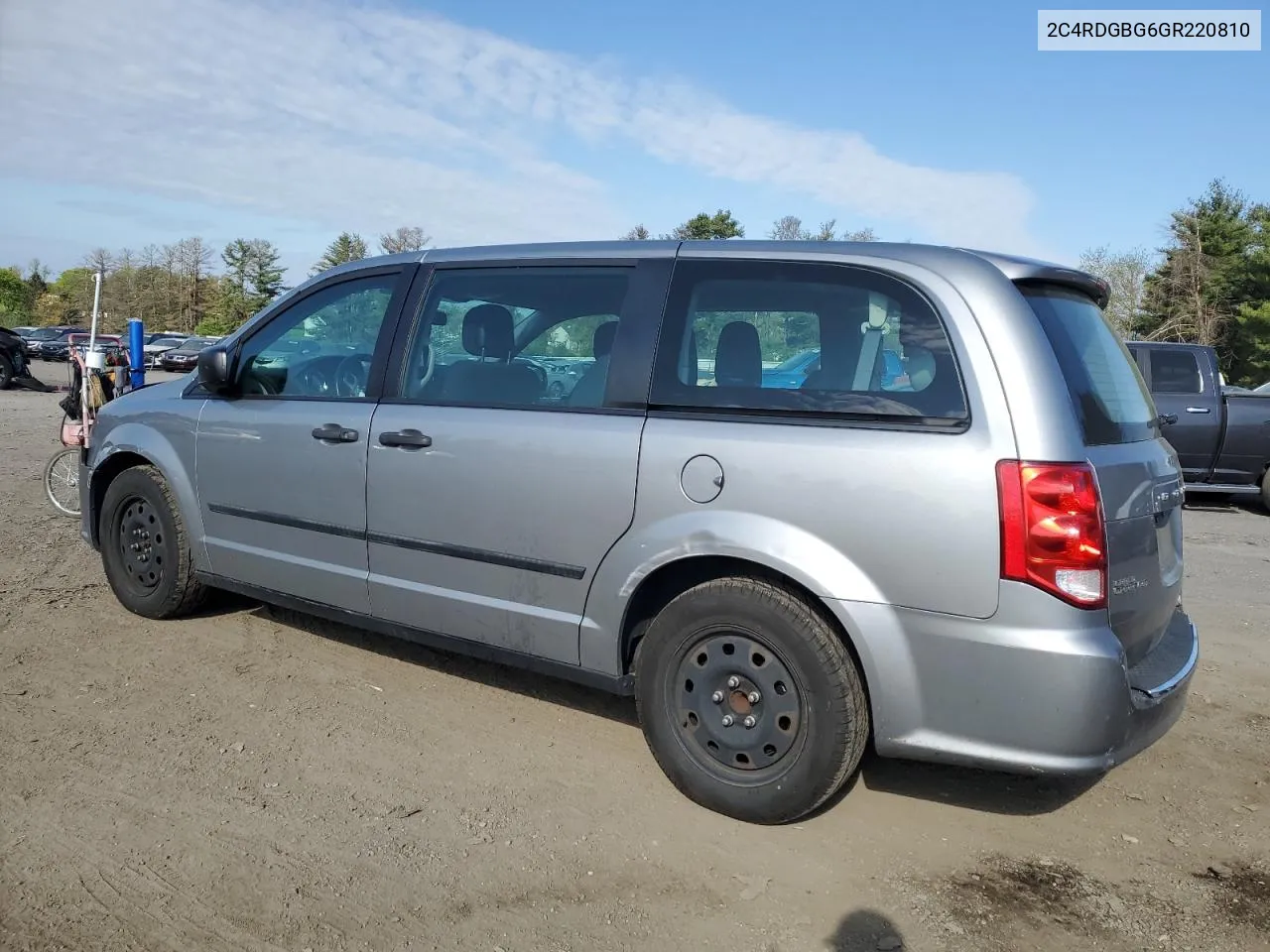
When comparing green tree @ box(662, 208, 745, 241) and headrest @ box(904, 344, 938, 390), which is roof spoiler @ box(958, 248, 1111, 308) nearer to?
headrest @ box(904, 344, 938, 390)

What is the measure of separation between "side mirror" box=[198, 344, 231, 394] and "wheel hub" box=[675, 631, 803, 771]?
2702mm

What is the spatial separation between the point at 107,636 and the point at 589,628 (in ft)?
9.09

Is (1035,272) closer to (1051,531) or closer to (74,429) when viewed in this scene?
(1051,531)

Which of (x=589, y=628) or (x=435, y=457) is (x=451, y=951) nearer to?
(x=589, y=628)

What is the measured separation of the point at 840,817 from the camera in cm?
340

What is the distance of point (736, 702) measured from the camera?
3264 mm

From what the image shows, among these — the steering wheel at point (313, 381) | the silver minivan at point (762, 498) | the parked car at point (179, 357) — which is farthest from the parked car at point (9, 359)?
the silver minivan at point (762, 498)

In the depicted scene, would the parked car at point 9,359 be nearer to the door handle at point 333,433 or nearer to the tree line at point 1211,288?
the door handle at point 333,433

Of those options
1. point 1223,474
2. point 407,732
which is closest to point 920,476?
point 407,732

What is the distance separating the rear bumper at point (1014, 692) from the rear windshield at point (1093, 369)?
60 cm

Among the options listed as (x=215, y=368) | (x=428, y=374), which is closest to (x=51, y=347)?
(x=215, y=368)

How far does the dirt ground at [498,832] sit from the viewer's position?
2.71 m

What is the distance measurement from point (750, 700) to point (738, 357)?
1.16 m

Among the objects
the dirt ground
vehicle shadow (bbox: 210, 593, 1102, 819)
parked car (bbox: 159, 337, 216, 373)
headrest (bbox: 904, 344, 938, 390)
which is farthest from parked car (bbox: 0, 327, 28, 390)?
headrest (bbox: 904, 344, 938, 390)
